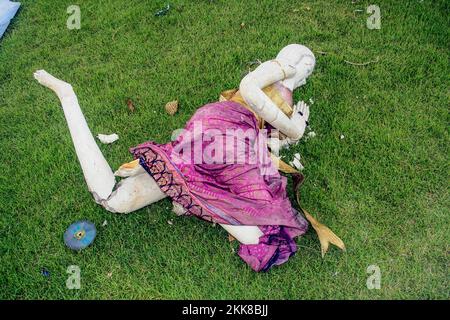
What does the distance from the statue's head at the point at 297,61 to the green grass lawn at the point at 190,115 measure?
697 millimetres

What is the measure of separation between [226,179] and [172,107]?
125cm

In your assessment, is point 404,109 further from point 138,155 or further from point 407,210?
point 138,155

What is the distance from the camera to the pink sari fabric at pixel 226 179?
297 centimetres

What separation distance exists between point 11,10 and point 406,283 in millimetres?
4584

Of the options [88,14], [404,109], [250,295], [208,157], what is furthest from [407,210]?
[88,14]

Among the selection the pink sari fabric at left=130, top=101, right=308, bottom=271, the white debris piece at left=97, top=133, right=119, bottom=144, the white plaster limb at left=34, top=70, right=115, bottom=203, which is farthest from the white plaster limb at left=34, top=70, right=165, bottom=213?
the white debris piece at left=97, top=133, right=119, bottom=144

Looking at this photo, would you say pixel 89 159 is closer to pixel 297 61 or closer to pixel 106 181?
pixel 106 181

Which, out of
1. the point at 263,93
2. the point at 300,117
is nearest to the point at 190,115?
the point at 300,117

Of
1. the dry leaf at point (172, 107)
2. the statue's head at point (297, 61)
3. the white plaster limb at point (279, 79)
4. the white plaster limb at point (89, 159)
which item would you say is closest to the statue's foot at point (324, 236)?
the white plaster limb at point (279, 79)

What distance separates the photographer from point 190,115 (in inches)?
160

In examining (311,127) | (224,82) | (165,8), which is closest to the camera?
(311,127)

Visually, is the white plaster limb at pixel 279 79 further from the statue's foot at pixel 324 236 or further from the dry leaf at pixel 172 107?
the dry leaf at pixel 172 107

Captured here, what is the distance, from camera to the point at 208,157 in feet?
9.82

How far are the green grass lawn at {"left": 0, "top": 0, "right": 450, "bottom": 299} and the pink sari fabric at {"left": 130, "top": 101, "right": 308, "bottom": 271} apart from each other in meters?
0.24
